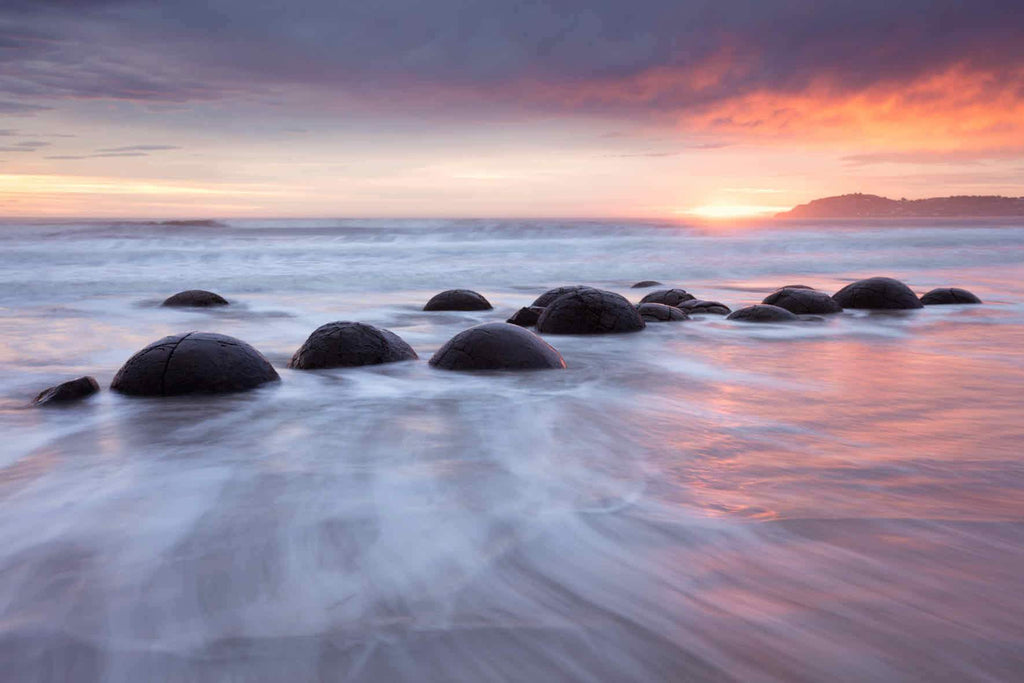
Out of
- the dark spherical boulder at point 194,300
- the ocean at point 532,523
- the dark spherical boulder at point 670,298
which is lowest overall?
the ocean at point 532,523

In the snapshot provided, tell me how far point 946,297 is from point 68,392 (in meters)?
13.1

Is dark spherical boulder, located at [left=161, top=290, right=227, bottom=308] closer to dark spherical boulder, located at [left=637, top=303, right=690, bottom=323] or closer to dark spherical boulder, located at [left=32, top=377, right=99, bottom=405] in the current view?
dark spherical boulder, located at [left=637, top=303, right=690, bottom=323]

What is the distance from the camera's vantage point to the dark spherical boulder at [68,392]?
225 inches

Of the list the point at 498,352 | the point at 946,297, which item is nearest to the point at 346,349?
the point at 498,352

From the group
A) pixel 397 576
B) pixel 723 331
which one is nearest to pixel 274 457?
pixel 397 576

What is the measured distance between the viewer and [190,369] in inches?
227

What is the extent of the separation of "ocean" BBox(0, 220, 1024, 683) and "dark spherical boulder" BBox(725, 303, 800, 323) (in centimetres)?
260

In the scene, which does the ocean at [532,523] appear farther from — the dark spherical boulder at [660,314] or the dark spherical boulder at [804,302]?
the dark spherical boulder at [804,302]

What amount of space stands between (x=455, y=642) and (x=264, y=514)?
1468mm

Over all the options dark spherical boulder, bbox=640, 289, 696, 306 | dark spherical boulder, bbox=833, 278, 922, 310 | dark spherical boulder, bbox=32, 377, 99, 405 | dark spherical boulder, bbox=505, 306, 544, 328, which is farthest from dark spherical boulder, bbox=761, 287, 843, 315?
dark spherical boulder, bbox=32, 377, 99, 405

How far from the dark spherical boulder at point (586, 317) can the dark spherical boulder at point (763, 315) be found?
1.93 meters

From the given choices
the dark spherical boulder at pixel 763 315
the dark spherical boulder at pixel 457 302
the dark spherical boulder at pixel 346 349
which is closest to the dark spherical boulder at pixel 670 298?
the dark spherical boulder at pixel 763 315

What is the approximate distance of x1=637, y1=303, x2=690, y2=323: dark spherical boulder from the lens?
34.1 feet

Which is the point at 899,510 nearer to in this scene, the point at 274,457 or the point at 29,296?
the point at 274,457
